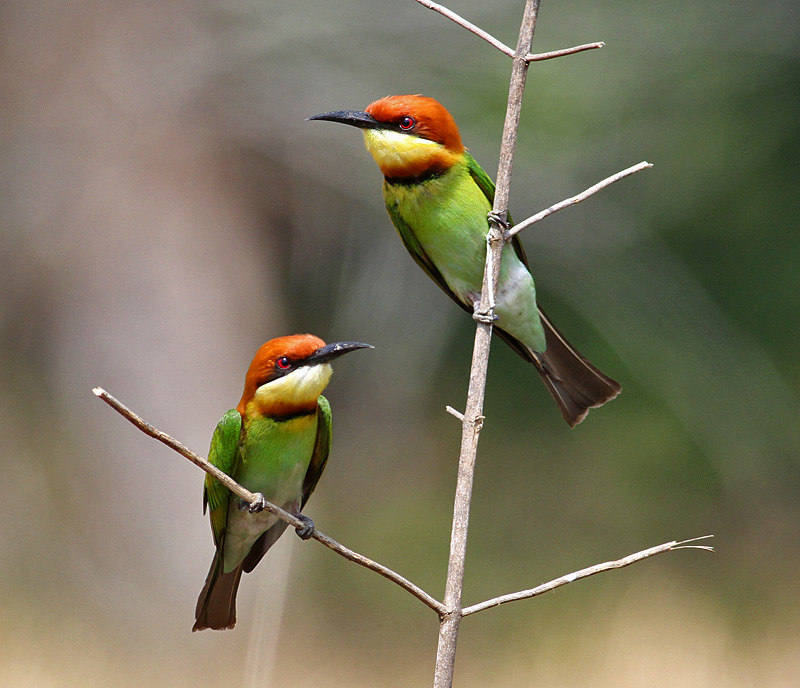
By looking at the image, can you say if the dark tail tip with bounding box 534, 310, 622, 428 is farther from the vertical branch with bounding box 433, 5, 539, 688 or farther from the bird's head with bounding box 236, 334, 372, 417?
the vertical branch with bounding box 433, 5, 539, 688

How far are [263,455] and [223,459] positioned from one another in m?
0.08

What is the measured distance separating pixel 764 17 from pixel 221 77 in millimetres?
2380

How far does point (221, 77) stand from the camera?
146 inches

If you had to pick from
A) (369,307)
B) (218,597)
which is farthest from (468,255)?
(369,307)

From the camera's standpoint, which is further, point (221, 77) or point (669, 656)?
point (221, 77)

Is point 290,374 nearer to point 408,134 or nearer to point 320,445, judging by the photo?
point 320,445

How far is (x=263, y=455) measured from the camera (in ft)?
5.42

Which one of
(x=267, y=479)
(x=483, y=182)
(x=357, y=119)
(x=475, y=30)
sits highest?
(x=483, y=182)

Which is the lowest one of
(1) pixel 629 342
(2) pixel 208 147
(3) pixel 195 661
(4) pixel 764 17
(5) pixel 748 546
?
(3) pixel 195 661

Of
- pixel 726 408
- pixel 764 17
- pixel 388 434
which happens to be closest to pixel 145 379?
pixel 388 434

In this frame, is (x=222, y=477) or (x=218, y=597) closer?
(x=222, y=477)

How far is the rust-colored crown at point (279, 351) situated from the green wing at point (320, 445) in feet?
0.53

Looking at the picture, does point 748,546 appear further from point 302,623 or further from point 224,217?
point 224,217

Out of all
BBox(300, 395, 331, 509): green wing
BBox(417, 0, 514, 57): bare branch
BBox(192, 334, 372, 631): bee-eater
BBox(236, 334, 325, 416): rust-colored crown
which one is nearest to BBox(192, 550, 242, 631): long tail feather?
BBox(192, 334, 372, 631): bee-eater
